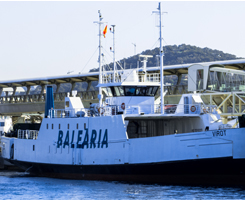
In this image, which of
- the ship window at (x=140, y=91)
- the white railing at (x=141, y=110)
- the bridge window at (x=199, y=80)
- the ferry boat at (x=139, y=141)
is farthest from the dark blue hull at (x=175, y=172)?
the bridge window at (x=199, y=80)

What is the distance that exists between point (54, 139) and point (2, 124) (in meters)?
27.3

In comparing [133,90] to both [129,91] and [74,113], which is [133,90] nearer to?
[129,91]

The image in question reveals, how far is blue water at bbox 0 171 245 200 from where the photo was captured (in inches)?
1045

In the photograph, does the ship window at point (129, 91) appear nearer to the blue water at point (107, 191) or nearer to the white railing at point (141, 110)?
the white railing at point (141, 110)

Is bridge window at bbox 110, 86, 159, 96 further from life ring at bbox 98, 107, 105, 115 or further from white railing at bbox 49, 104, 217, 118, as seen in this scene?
life ring at bbox 98, 107, 105, 115

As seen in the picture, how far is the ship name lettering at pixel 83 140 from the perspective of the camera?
34.4m

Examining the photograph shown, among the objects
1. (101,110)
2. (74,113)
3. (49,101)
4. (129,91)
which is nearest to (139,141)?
(101,110)

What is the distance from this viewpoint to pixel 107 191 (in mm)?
28672

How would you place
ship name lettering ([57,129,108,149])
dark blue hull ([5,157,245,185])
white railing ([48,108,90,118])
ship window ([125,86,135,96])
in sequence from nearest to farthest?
1. dark blue hull ([5,157,245,185])
2. ship name lettering ([57,129,108,149])
3. ship window ([125,86,135,96])
4. white railing ([48,108,90,118])

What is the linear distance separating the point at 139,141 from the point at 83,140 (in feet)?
18.3

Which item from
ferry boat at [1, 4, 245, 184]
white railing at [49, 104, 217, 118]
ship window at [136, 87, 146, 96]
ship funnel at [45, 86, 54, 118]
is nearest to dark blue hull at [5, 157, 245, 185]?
ferry boat at [1, 4, 245, 184]

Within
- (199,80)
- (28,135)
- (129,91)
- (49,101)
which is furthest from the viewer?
(49,101)

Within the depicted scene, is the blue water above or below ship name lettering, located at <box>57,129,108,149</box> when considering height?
below

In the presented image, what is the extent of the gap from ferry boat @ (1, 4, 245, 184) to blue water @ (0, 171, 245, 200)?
1261mm
